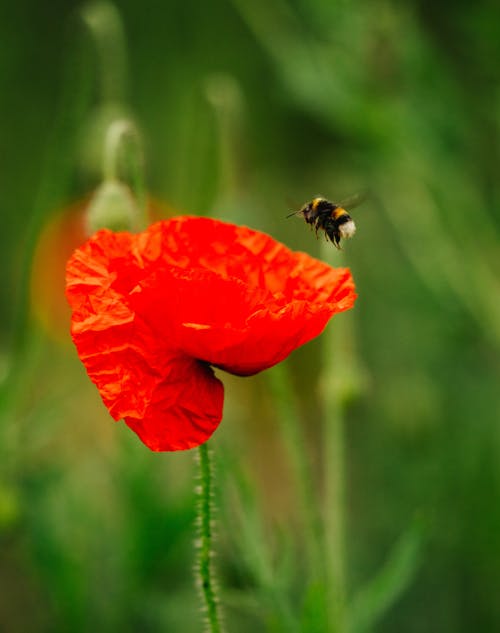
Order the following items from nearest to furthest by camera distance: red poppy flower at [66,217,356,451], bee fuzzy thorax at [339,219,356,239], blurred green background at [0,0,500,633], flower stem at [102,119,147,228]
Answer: red poppy flower at [66,217,356,451]
bee fuzzy thorax at [339,219,356,239]
flower stem at [102,119,147,228]
blurred green background at [0,0,500,633]

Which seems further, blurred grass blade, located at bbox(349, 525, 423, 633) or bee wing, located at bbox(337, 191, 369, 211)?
blurred grass blade, located at bbox(349, 525, 423, 633)

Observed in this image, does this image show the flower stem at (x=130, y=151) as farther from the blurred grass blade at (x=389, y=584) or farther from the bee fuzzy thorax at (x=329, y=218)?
the blurred grass blade at (x=389, y=584)

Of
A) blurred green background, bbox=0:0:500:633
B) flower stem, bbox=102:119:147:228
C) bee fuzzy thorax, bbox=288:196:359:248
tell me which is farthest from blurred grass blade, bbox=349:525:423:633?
flower stem, bbox=102:119:147:228

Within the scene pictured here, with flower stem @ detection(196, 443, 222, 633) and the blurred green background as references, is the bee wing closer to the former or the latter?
the blurred green background

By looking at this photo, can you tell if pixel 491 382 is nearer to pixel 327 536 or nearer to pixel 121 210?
pixel 327 536

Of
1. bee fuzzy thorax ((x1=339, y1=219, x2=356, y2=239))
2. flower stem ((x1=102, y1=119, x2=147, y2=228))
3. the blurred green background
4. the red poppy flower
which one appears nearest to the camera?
the red poppy flower

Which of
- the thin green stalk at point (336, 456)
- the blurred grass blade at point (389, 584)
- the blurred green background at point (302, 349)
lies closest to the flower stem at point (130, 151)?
the blurred green background at point (302, 349)

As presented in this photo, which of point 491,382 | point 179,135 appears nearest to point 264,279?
point 491,382

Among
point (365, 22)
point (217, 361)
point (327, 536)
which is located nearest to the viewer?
point (217, 361)
